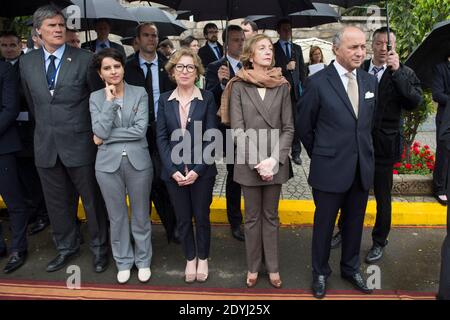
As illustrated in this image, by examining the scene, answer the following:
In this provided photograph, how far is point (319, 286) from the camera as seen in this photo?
3439 mm

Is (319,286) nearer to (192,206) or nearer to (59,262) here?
(192,206)

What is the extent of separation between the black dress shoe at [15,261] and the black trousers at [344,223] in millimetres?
2824

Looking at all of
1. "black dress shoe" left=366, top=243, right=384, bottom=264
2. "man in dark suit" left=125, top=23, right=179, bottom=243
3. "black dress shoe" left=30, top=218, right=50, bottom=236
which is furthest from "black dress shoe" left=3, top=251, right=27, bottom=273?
"black dress shoe" left=366, top=243, right=384, bottom=264

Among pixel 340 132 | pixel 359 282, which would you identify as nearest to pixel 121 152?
pixel 340 132

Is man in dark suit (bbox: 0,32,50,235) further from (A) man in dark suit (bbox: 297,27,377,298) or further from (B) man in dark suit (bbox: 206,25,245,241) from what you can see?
(A) man in dark suit (bbox: 297,27,377,298)

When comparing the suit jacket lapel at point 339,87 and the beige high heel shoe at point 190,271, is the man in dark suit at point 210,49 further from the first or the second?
the beige high heel shoe at point 190,271

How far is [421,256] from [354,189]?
1.35 m

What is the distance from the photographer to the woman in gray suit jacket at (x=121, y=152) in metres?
3.42

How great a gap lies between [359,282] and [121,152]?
2331 millimetres

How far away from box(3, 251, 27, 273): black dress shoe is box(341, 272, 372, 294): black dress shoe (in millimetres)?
3122

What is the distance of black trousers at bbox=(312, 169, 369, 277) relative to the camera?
131 inches

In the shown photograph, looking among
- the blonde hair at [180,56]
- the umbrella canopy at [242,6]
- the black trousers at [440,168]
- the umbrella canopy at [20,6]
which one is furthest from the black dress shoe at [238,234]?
the umbrella canopy at [20,6]
